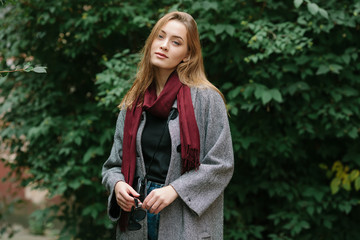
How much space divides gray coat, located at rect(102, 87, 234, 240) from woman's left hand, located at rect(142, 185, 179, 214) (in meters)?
0.04

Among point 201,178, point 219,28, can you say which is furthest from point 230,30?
point 201,178

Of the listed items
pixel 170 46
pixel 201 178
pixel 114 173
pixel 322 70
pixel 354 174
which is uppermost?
pixel 170 46

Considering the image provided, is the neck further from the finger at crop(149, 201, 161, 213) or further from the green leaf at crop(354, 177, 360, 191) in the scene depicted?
the green leaf at crop(354, 177, 360, 191)

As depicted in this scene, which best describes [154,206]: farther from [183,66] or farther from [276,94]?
[276,94]

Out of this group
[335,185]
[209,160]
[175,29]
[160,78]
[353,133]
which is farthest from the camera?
[335,185]

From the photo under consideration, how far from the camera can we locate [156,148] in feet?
6.38

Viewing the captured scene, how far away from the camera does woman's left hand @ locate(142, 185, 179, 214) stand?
1.77 metres

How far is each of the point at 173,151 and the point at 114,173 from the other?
0.36m

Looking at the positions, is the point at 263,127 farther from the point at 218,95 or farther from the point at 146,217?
the point at 146,217

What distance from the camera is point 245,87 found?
325 centimetres

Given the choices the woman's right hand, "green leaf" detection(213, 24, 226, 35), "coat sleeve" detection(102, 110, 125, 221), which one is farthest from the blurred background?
the woman's right hand

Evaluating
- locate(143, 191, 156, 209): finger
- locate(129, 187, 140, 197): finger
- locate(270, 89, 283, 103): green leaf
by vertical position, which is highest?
locate(143, 191, 156, 209): finger

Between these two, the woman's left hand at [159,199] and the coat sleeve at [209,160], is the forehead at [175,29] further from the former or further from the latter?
the woman's left hand at [159,199]

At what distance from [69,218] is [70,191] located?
0.27 meters
